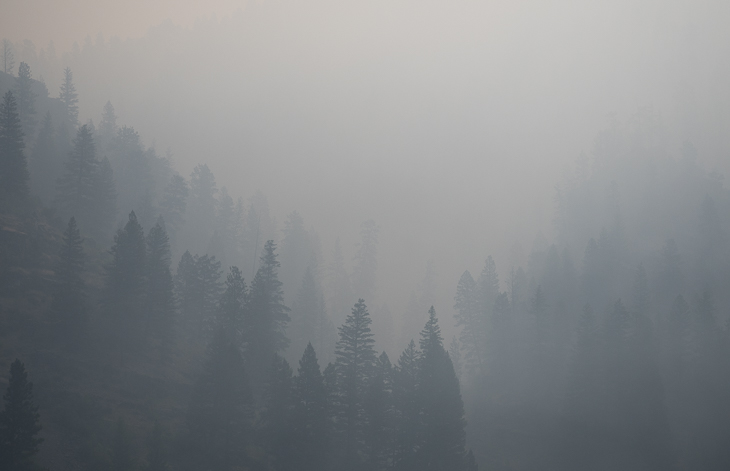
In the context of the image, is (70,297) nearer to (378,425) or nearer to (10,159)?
(10,159)

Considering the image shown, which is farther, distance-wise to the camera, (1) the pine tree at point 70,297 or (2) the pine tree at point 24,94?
(2) the pine tree at point 24,94

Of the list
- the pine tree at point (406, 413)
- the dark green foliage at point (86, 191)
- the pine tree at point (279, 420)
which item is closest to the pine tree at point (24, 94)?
the dark green foliage at point (86, 191)

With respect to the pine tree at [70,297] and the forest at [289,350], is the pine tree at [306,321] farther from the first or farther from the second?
the pine tree at [70,297]

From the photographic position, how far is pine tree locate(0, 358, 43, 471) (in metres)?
21.2

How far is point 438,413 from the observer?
3291 cm

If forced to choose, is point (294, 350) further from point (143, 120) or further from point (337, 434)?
point (143, 120)

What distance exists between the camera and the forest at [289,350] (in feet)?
100

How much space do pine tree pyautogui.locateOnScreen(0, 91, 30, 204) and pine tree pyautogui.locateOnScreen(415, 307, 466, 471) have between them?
41.4 metres

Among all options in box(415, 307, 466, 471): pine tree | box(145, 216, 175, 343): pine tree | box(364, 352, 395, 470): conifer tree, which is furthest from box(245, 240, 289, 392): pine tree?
box(415, 307, 466, 471): pine tree

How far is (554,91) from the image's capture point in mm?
198125

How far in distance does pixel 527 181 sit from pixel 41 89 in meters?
118

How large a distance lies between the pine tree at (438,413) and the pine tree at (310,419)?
291 inches

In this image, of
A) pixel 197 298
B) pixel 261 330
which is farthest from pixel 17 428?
pixel 197 298

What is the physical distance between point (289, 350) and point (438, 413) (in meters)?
25.9
